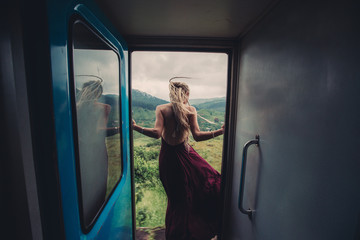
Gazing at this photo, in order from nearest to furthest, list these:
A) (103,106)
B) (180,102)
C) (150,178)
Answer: (103,106), (180,102), (150,178)

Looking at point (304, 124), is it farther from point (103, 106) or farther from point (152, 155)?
point (152, 155)

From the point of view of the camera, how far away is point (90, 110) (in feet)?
2.63

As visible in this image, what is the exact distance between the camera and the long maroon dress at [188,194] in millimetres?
1926

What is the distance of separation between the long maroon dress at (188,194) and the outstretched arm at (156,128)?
0.78ft

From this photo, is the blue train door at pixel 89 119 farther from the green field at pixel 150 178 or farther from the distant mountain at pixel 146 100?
the green field at pixel 150 178

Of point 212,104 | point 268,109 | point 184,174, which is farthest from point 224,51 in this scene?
point 184,174

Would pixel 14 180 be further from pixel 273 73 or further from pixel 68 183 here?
pixel 273 73

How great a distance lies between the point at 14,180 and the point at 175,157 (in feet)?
5.80

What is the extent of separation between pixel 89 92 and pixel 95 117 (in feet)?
0.49

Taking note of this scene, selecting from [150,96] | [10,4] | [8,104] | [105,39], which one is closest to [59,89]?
[8,104]

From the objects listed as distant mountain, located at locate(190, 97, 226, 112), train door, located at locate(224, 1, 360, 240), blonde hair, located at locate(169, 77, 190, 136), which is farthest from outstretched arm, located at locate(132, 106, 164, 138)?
train door, located at locate(224, 1, 360, 240)

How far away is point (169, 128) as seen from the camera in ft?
7.08

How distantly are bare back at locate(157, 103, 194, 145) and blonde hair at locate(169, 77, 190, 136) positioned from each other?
47 mm

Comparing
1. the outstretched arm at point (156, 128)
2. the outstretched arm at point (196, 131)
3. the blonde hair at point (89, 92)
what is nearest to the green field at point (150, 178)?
the outstretched arm at point (196, 131)
